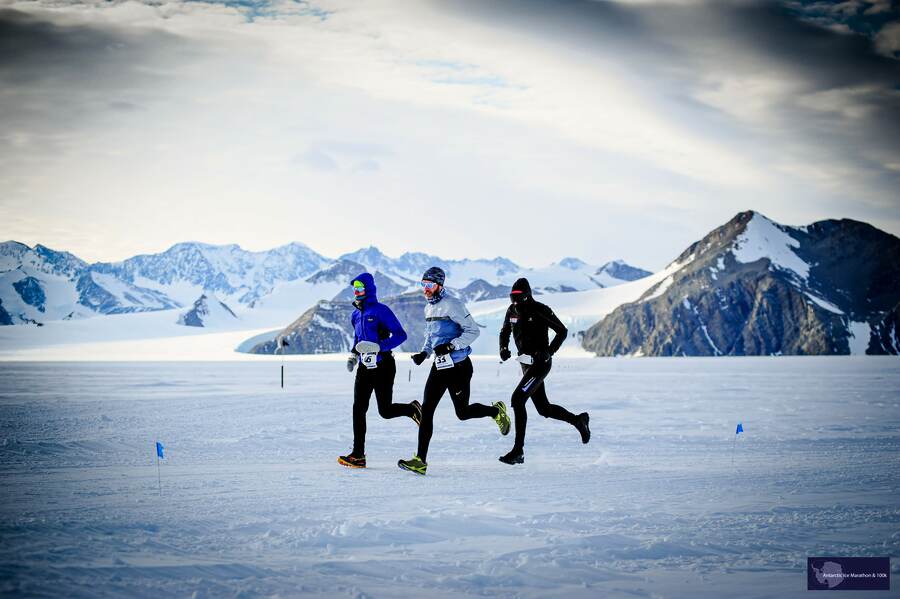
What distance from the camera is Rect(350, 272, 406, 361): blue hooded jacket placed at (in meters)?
9.41

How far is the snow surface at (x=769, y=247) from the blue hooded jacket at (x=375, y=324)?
635 ft

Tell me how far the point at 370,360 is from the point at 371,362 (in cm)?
3

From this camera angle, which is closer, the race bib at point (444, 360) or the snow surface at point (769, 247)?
the race bib at point (444, 360)

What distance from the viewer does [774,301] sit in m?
174

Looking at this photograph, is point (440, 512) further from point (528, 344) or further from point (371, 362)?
point (528, 344)

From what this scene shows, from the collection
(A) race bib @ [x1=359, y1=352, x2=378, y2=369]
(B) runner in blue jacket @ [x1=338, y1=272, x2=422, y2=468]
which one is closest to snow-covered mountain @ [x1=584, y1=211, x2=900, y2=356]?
(B) runner in blue jacket @ [x1=338, y1=272, x2=422, y2=468]

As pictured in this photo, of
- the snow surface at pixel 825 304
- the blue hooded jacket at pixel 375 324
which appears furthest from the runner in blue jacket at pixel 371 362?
the snow surface at pixel 825 304

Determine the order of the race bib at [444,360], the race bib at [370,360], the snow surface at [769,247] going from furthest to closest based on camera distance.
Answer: the snow surface at [769,247], the race bib at [370,360], the race bib at [444,360]

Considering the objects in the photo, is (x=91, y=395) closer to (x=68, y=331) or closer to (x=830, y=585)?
(x=830, y=585)

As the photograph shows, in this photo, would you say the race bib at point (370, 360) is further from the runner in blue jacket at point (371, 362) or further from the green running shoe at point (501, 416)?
the green running shoe at point (501, 416)

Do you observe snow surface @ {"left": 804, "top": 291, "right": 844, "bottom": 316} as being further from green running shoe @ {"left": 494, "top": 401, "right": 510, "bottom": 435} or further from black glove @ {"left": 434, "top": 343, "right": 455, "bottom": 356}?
black glove @ {"left": 434, "top": 343, "right": 455, "bottom": 356}

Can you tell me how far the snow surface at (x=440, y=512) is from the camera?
5.13 m

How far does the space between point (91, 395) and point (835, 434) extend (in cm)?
2089
